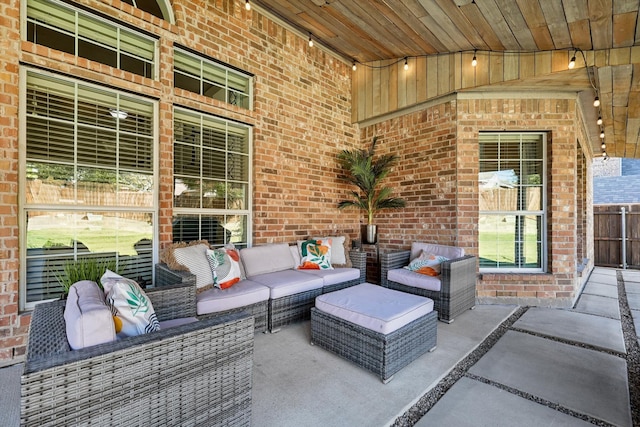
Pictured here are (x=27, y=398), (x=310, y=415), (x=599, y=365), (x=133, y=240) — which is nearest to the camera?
(x=27, y=398)

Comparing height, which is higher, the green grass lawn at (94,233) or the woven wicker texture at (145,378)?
the green grass lawn at (94,233)

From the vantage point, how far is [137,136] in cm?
319

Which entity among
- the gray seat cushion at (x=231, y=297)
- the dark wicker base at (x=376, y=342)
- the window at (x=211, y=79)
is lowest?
the dark wicker base at (x=376, y=342)

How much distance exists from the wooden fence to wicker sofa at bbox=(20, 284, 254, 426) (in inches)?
371

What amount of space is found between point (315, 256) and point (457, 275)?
1.77m

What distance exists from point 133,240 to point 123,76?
1671 mm

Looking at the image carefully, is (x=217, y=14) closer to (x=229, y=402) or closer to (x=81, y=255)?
(x=81, y=255)

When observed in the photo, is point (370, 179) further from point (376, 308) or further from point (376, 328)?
point (376, 328)

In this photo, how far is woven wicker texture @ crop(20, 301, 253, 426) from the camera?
3.65ft

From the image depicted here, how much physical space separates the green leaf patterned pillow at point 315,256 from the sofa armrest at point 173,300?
169 centimetres

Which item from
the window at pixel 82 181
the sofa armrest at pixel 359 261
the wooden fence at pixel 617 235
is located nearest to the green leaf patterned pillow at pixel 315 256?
the sofa armrest at pixel 359 261

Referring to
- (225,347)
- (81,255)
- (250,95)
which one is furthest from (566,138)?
(81,255)

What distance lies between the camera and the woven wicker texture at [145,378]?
1113mm

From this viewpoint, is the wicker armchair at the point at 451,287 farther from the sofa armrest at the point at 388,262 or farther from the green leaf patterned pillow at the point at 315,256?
the green leaf patterned pillow at the point at 315,256
